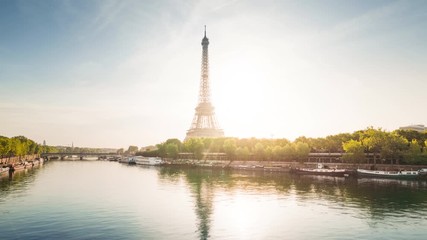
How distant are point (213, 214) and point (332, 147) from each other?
86.0m

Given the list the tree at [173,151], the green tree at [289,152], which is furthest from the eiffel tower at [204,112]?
the green tree at [289,152]

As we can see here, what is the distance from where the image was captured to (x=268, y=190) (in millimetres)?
59250

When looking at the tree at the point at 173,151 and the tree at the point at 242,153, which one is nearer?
the tree at the point at 242,153

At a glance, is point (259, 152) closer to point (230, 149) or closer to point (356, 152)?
point (230, 149)

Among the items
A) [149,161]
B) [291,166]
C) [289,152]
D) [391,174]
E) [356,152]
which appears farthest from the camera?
[149,161]

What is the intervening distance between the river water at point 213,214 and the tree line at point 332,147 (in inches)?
1164

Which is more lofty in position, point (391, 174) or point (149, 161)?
point (149, 161)

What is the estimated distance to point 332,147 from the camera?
117 metres

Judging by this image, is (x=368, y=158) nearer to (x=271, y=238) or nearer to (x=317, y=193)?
(x=317, y=193)

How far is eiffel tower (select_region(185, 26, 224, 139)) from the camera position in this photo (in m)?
172

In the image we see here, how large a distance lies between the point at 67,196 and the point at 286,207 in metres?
30.3

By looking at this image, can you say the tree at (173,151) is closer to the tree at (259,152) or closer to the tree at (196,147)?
the tree at (196,147)

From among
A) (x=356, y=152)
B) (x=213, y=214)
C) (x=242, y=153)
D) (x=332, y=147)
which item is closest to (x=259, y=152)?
(x=242, y=153)

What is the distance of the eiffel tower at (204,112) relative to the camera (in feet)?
565
